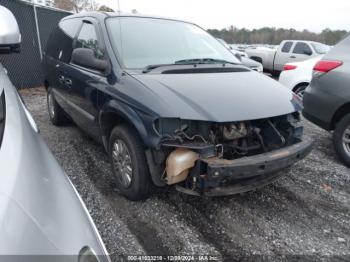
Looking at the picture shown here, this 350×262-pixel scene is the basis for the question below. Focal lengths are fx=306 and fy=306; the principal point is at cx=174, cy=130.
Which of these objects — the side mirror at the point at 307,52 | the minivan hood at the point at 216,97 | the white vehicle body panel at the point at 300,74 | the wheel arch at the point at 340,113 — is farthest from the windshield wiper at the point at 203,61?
the side mirror at the point at 307,52

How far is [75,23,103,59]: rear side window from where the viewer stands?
3292 mm

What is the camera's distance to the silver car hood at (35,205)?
1.00 meters

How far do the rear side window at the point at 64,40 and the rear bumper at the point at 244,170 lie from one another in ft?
8.63

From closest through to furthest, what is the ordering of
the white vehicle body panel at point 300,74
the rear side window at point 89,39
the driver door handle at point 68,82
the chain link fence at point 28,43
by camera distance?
the rear side window at point 89,39
the driver door handle at point 68,82
the white vehicle body panel at point 300,74
the chain link fence at point 28,43

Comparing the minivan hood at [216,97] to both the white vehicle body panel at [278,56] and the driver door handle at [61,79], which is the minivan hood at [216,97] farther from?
the white vehicle body panel at [278,56]

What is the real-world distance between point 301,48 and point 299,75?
262 inches

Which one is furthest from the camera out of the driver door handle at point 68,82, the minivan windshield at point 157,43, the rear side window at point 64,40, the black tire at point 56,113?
the black tire at point 56,113

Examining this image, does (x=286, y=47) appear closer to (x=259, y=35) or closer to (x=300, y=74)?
(x=300, y=74)

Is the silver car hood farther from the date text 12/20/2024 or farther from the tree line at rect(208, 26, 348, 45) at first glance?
the tree line at rect(208, 26, 348, 45)

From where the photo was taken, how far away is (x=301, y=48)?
485 inches

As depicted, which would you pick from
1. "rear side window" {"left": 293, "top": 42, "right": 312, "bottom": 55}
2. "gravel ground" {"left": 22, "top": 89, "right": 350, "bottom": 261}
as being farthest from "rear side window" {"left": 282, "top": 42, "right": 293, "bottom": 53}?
"gravel ground" {"left": 22, "top": 89, "right": 350, "bottom": 261}

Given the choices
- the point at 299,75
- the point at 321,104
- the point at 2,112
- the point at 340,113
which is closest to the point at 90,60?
the point at 2,112

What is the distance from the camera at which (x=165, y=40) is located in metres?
3.47

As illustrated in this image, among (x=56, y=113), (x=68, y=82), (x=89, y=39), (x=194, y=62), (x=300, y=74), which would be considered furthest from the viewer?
(x=300, y=74)
